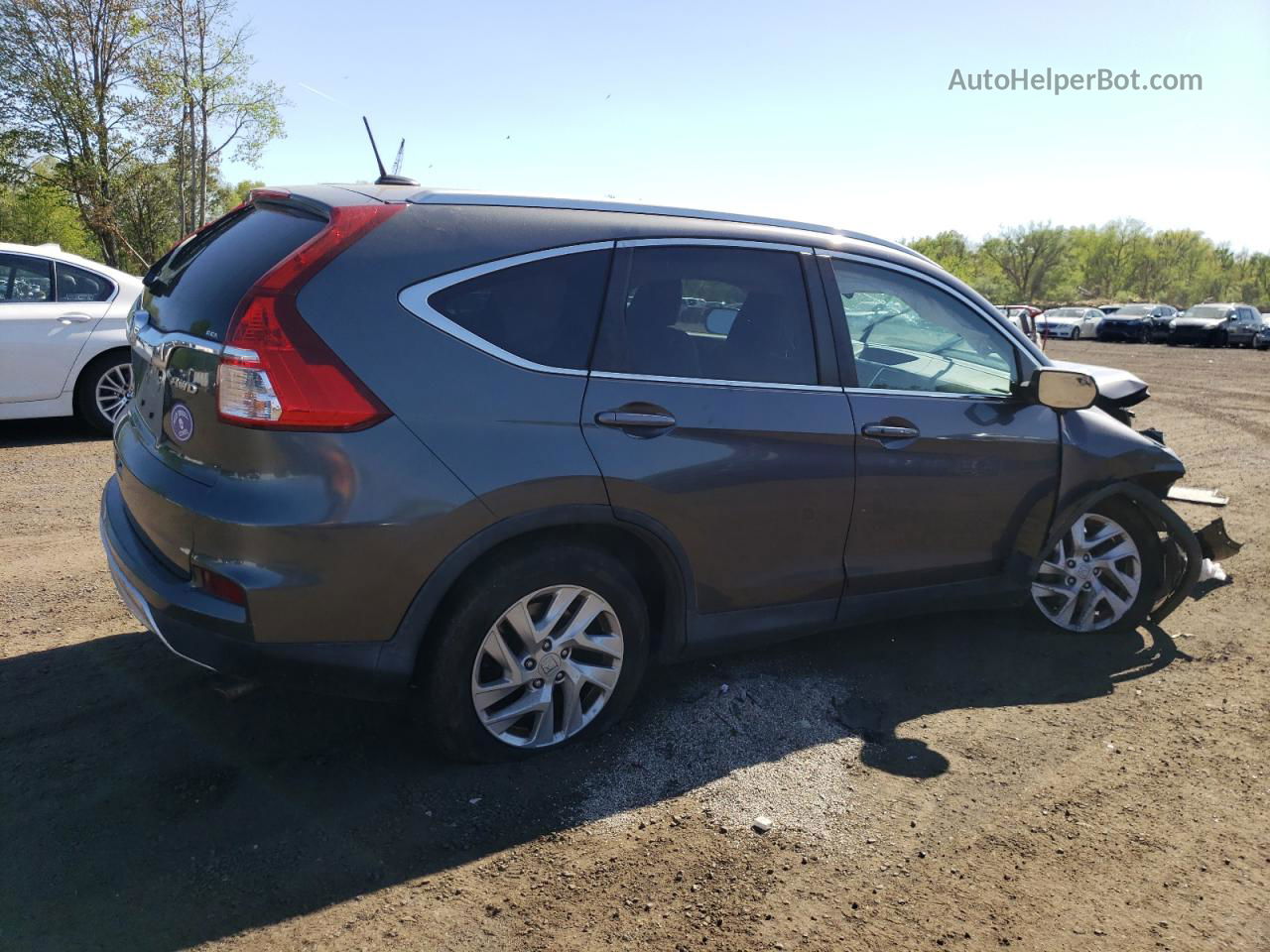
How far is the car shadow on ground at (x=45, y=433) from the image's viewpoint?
798 centimetres

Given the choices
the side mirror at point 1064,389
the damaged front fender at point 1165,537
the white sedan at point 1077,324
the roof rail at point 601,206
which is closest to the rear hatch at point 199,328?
the roof rail at point 601,206

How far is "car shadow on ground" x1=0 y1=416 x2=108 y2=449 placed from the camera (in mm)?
7984

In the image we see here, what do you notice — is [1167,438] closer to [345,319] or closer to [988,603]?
[988,603]

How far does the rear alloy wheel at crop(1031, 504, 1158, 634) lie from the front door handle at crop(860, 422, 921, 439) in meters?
1.22

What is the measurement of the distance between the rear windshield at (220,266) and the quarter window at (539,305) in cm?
50

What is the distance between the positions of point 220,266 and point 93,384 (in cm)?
591

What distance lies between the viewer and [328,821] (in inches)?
115

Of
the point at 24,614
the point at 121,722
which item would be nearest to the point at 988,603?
the point at 121,722

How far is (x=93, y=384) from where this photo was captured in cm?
805

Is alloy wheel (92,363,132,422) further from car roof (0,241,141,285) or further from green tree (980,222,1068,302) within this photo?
green tree (980,222,1068,302)

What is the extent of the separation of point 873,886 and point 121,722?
256 cm

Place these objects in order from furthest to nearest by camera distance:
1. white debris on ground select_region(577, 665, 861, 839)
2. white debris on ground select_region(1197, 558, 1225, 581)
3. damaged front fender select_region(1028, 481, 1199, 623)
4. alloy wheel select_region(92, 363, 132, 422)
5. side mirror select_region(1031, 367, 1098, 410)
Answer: alloy wheel select_region(92, 363, 132, 422), white debris on ground select_region(1197, 558, 1225, 581), damaged front fender select_region(1028, 481, 1199, 623), side mirror select_region(1031, 367, 1098, 410), white debris on ground select_region(577, 665, 861, 839)

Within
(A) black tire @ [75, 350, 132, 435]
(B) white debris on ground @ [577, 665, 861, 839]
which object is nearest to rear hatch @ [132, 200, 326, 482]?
(B) white debris on ground @ [577, 665, 861, 839]

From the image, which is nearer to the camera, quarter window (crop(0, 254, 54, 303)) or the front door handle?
the front door handle
